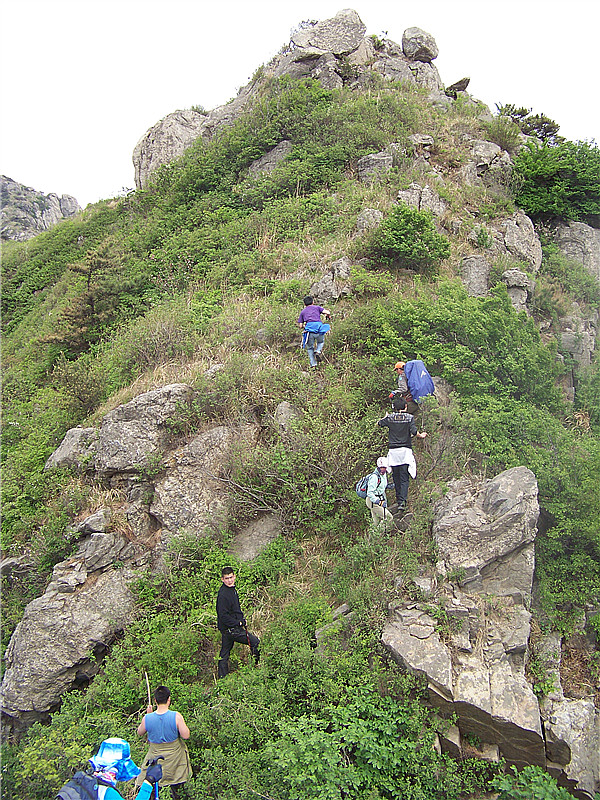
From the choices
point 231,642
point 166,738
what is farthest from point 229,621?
point 166,738

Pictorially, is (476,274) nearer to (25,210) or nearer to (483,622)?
(483,622)

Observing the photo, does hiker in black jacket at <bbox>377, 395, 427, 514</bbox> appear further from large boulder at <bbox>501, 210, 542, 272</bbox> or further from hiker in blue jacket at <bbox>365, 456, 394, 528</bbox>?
large boulder at <bbox>501, 210, 542, 272</bbox>

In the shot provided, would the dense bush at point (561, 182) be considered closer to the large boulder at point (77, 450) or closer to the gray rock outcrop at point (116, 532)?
the gray rock outcrop at point (116, 532)

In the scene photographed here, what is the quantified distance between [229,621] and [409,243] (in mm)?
8803

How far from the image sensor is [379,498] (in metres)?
7.18

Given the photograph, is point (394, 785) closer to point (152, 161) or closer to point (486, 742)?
point (486, 742)

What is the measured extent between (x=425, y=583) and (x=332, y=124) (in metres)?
14.6

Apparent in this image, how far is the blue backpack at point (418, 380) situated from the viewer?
8375mm

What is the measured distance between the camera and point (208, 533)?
805cm

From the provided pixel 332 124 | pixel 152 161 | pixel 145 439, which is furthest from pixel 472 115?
pixel 145 439

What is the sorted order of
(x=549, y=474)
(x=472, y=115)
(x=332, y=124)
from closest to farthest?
(x=549, y=474), (x=332, y=124), (x=472, y=115)

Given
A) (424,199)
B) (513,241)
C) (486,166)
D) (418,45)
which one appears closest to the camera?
(513,241)

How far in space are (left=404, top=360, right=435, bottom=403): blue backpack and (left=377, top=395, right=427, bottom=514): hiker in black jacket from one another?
32.5 inches

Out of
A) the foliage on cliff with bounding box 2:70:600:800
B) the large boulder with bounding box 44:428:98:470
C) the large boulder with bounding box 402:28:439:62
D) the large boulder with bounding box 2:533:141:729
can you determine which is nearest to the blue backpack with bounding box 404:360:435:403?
the foliage on cliff with bounding box 2:70:600:800
